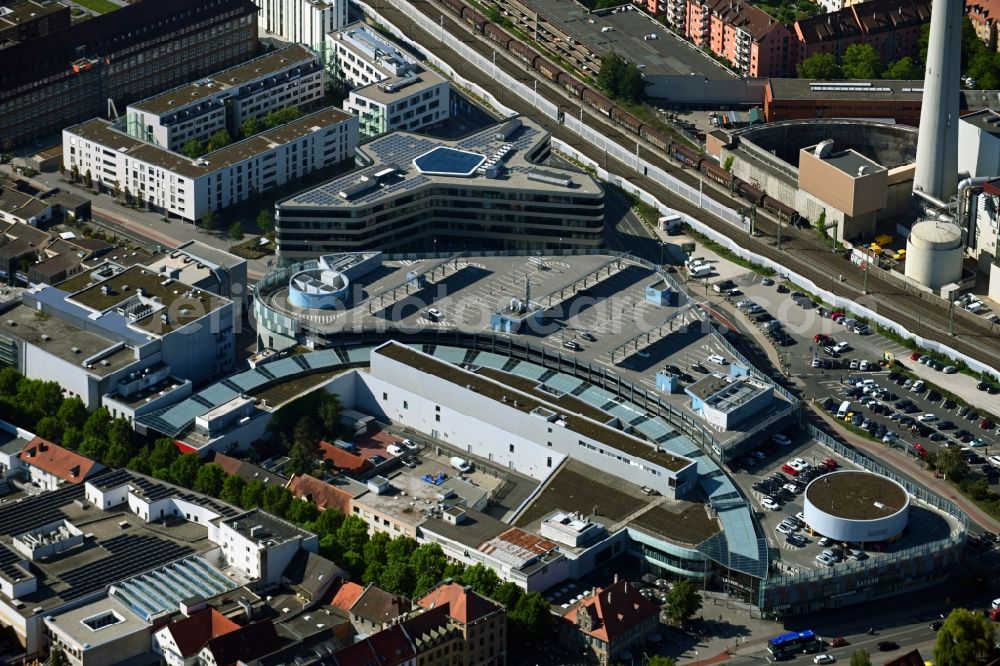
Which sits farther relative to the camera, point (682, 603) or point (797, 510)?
point (797, 510)

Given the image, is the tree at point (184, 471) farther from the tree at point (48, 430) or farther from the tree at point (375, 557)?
the tree at point (375, 557)

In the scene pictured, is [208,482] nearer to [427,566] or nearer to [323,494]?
[323,494]

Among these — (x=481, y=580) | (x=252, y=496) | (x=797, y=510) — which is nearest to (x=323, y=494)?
(x=252, y=496)

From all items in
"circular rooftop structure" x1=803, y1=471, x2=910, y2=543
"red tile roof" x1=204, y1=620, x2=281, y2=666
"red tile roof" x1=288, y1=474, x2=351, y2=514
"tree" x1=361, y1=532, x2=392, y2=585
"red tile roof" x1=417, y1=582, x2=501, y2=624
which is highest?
"circular rooftop structure" x1=803, y1=471, x2=910, y2=543

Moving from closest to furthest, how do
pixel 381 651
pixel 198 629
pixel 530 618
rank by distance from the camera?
pixel 381 651 → pixel 198 629 → pixel 530 618

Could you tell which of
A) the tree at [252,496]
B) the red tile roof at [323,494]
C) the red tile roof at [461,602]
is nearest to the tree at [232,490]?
the tree at [252,496]

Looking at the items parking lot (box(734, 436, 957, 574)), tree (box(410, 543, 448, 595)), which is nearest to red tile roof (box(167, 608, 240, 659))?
tree (box(410, 543, 448, 595))

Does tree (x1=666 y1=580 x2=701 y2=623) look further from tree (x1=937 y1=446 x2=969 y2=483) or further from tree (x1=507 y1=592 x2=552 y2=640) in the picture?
tree (x1=937 y1=446 x2=969 y2=483)
